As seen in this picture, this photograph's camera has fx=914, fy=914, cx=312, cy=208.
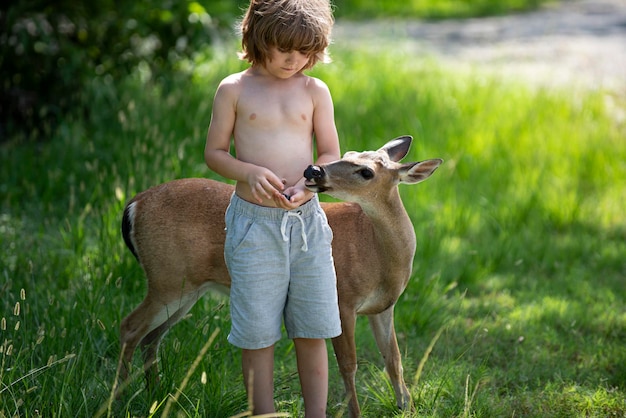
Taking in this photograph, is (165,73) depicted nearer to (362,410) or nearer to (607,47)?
(362,410)

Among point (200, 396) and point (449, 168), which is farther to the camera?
point (449, 168)

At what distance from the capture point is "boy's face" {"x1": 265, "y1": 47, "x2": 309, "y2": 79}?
11.8ft

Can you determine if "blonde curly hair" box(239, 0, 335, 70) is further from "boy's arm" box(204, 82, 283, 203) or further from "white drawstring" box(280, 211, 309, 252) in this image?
"white drawstring" box(280, 211, 309, 252)

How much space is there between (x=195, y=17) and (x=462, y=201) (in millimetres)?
2865

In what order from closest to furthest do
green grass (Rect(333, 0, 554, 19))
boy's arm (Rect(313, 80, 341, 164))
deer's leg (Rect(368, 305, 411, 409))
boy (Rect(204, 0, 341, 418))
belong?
boy (Rect(204, 0, 341, 418)) < boy's arm (Rect(313, 80, 341, 164)) < deer's leg (Rect(368, 305, 411, 409)) < green grass (Rect(333, 0, 554, 19))

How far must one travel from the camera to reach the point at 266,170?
355 centimetres

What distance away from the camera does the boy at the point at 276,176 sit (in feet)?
11.8

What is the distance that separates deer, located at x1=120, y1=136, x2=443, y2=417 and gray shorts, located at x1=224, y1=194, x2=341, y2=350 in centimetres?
35

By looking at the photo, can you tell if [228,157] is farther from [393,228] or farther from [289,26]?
[393,228]

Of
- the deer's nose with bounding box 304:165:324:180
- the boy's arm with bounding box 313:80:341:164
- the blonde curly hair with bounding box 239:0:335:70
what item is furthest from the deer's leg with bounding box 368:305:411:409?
the blonde curly hair with bounding box 239:0:335:70

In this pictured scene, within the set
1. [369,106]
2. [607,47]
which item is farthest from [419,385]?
[607,47]

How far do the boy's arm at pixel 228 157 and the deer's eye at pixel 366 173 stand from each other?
1.34 ft

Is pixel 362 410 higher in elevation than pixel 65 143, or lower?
lower

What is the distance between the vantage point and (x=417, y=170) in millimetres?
3848
